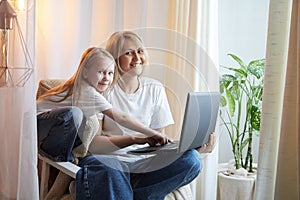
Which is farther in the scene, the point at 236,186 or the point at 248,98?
the point at 248,98

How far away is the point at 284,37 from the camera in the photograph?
1264 millimetres

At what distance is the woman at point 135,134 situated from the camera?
151 centimetres

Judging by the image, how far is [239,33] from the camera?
2391 mm

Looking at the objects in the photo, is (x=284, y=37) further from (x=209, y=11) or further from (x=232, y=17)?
(x=232, y=17)

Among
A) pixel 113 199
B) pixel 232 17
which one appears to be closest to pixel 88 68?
pixel 113 199

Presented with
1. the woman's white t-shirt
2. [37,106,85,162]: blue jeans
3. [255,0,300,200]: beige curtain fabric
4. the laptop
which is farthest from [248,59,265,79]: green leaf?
[37,106,85,162]: blue jeans

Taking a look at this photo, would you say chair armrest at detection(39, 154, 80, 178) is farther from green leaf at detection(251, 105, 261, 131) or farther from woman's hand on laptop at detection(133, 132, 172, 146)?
green leaf at detection(251, 105, 261, 131)

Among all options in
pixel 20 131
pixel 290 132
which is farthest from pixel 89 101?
pixel 290 132

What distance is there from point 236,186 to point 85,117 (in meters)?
0.86

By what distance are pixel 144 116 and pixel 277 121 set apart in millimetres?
531

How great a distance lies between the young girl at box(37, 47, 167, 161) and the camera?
5.13ft

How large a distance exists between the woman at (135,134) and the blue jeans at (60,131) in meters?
0.10

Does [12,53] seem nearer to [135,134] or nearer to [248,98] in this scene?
[135,134]

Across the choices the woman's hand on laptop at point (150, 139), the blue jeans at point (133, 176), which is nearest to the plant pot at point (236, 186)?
the blue jeans at point (133, 176)
